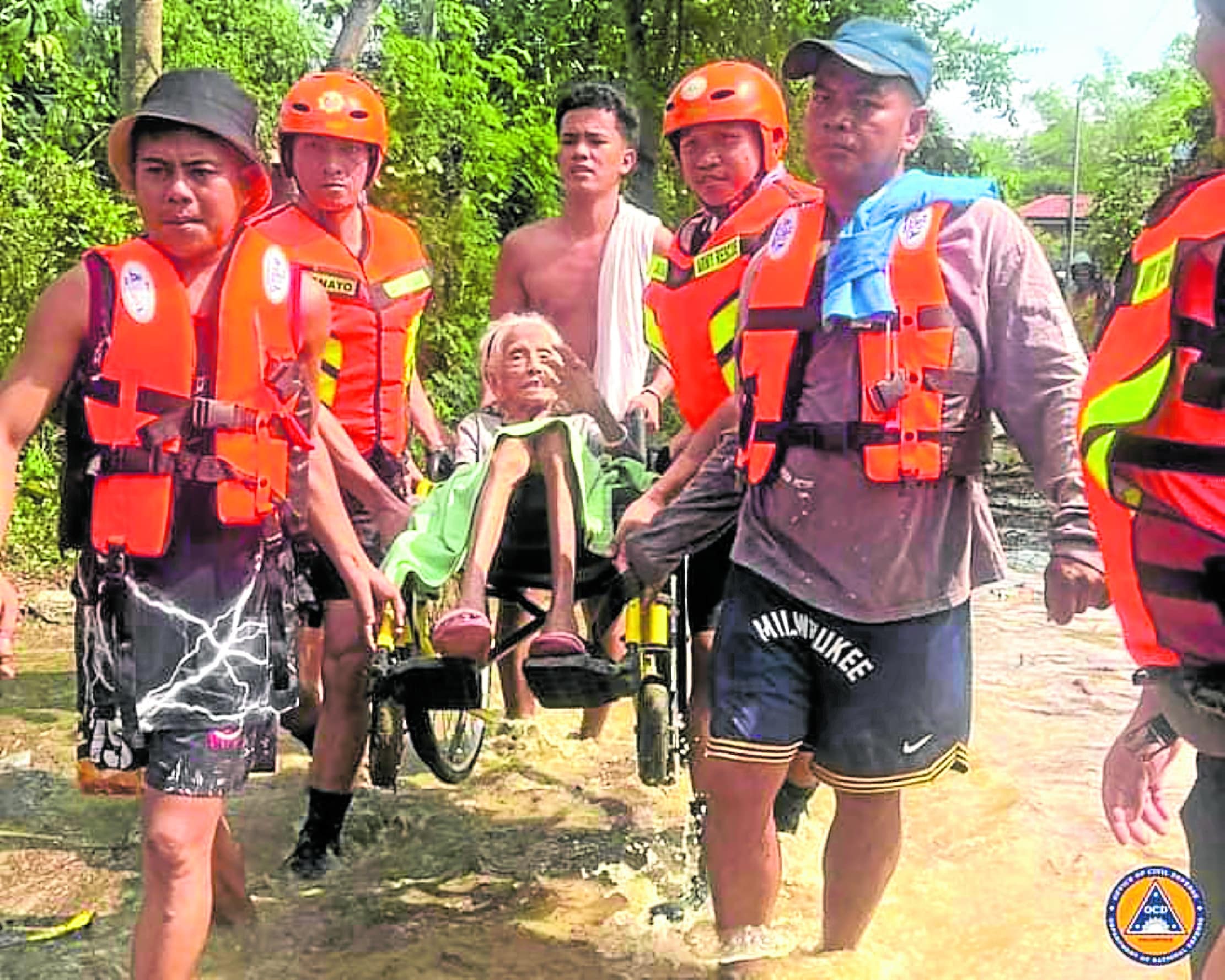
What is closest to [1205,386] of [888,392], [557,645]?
[888,392]

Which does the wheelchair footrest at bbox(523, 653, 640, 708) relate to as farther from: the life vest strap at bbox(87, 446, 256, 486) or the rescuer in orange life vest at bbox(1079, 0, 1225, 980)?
the rescuer in orange life vest at bbox(1079, 0, 1225, 980)

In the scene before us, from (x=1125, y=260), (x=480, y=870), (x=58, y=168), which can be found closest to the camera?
(x=1125, y=260)

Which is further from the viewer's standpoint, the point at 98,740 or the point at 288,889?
the point at 288,889

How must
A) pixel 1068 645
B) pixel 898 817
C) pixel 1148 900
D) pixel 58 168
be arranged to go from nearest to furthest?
pixel 1148 900, pixel 898 817, pixel 1068 645, pixel 58 168

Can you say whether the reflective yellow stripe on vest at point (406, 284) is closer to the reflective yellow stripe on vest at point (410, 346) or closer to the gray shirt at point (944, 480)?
the reflective yellow stripe on vest at point (410, 346)

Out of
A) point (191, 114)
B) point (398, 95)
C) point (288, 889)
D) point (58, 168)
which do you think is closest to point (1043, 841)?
point (288, 889)

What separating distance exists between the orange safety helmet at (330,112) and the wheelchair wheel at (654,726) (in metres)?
1.99

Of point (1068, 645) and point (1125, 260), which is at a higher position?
point (1125, 260)

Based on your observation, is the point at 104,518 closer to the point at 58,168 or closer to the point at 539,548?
the point at 539,548

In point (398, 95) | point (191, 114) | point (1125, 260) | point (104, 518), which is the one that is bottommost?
point (104, 518)

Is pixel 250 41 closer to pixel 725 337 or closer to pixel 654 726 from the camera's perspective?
pixel 725 337

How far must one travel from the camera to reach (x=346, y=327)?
15.8 feet

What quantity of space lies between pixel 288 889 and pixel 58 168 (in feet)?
18.2

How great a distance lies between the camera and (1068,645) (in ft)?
26.3
